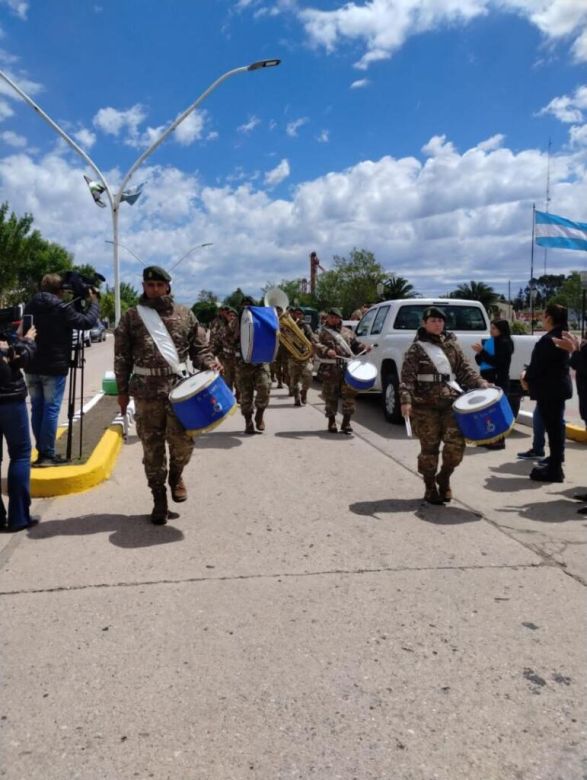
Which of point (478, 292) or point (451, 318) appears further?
point (478, 292)

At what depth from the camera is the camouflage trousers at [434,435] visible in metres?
5.73

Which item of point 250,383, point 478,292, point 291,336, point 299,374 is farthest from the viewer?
point 478,292

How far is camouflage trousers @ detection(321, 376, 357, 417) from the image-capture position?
30.4 ft

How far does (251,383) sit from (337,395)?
1278mm

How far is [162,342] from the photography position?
16.9ft

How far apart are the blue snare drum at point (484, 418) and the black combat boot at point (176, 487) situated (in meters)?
2.46

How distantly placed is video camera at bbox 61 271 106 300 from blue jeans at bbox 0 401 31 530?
163cm

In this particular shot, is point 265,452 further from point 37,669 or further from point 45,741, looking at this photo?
point 45,741

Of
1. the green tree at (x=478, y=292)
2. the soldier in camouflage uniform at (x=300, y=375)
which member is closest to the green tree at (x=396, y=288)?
the green tree at (x=478, y=292)

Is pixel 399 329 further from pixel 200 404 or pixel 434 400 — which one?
pixel 200 404

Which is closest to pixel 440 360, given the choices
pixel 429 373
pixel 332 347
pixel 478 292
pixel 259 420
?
pixel 429 373

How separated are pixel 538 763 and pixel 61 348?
5.43 meters

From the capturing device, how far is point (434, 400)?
18.9ft

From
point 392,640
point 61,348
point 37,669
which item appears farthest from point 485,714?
point 61,348
